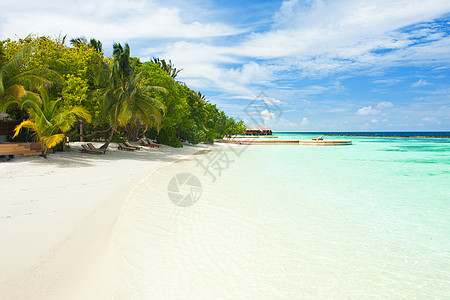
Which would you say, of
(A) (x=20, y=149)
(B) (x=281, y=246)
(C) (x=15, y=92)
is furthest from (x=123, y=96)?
(B) (x=281, y=246)

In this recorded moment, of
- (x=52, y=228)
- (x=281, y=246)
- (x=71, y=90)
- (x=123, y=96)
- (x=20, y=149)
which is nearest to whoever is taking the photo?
(x=52, y=228)

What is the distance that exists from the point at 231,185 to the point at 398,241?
16.9 feet

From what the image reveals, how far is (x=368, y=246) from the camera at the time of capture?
439cm

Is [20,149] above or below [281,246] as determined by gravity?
above

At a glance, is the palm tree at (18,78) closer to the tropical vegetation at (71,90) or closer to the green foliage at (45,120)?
the tropical vegetation at (71,90)

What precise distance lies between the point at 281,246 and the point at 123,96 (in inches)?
533

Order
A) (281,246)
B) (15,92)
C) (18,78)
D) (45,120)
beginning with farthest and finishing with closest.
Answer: (18,78)
(15,92)
(45,120)
(281,246)

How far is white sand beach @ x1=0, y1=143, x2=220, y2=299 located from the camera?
2844 mm

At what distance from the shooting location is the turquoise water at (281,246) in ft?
10.4

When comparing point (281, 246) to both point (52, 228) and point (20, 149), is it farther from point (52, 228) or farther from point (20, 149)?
point (20, 149)

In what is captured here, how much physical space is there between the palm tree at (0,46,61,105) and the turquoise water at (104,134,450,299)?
28.2 ft

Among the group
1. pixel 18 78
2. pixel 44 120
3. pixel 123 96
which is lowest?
pixel 44 120

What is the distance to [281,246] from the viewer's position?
4.27 metres

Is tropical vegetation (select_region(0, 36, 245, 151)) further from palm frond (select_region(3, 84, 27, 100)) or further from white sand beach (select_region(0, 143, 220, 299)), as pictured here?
white sand beach (select_region(0, 143, 220, 299))
